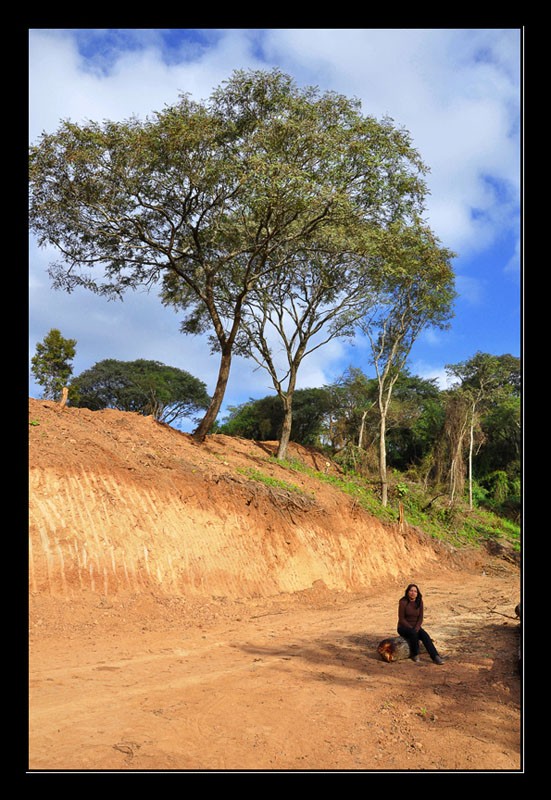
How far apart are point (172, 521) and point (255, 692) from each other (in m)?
7.14

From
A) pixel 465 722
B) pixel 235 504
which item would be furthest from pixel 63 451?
pixel 465 722

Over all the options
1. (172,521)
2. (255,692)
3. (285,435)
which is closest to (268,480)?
(172,521)

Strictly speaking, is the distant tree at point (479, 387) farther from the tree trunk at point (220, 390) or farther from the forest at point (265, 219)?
the tree trunk at point (220, 390)

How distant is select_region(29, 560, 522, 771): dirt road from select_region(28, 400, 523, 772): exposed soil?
32 millimetres

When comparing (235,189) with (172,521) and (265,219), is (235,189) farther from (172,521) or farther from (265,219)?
(172,521)

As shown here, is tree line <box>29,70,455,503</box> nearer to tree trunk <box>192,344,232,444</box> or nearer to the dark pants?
tree trunk <box>192,344,232,444</box>

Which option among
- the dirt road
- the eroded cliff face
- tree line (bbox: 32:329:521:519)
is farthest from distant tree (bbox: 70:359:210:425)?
the dirt road

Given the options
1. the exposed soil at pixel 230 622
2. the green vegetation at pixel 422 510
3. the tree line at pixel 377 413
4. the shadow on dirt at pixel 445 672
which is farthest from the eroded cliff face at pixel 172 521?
the tree line at pixel 377 413

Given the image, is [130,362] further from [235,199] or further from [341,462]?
[235,199]

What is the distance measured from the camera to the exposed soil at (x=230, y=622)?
6.10 m

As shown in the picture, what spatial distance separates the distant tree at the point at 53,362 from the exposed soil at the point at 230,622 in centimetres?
1433

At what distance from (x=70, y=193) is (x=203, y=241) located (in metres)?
4.55

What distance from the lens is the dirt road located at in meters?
5.81

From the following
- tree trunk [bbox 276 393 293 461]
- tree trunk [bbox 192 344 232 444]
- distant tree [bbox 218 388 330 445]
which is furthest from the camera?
distant tree [bbox 218 388 330 445]
